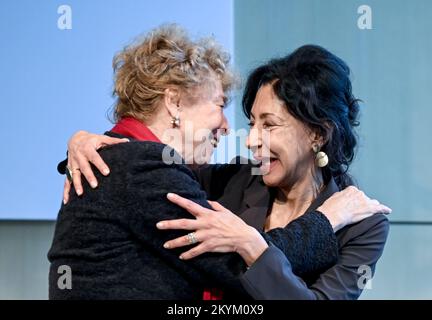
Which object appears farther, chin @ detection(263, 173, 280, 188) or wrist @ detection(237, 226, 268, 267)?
chin @ detection(263, 173, 280, 188)

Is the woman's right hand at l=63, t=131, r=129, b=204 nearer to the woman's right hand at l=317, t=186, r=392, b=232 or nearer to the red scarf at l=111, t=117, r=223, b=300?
the red scarf at l=111, t=117, r=223, b=300

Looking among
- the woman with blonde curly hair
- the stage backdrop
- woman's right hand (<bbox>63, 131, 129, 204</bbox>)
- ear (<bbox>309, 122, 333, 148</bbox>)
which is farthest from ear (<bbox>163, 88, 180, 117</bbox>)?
the stage backdrop

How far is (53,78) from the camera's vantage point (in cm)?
270

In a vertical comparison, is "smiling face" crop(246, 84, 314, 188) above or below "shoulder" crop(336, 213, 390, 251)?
above

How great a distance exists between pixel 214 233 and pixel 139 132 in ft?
0.87

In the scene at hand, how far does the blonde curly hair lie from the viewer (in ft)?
5.10

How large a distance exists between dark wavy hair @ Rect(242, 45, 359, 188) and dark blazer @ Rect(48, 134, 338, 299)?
1.45ft

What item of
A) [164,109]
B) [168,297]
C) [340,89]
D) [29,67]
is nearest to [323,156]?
[340,89]

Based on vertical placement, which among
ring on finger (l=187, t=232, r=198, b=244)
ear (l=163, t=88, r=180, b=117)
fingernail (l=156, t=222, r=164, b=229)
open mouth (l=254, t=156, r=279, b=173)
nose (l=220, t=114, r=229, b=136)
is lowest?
ring on finger (l=187, t=232, r=198, b=244)

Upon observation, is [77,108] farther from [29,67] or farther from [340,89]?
[340,89]

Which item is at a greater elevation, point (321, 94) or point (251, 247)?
point (321, 94)

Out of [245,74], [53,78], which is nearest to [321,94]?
[245,74]

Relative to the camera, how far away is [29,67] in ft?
8.89

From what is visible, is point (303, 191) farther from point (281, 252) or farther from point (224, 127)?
point (281, 252)
